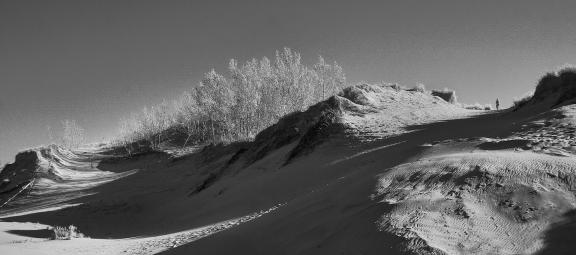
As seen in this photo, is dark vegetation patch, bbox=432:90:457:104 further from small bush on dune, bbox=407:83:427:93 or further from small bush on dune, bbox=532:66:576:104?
small bush on dune, bbox=532:66:576:104

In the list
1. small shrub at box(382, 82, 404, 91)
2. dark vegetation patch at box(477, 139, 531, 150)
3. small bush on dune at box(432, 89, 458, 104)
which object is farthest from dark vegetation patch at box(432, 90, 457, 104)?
dark vegetation patch at box(477, 139, 531, 150)

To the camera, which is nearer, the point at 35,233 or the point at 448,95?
the point at 35,233

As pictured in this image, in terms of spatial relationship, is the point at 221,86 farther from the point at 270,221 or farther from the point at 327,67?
the point at 270,221

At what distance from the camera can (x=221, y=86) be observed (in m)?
46.2

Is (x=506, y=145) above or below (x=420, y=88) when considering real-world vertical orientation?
below

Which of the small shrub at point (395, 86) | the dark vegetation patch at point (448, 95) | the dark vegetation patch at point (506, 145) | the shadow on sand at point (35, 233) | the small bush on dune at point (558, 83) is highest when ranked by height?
the small shrub at point (395, 86)

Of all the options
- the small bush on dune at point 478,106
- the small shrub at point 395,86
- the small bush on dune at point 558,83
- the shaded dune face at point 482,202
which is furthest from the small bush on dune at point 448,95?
the shaded dune face at point 482,202

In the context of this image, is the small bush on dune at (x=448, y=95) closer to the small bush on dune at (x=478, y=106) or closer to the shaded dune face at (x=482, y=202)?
the small bush on dune at (x=478, y=106)

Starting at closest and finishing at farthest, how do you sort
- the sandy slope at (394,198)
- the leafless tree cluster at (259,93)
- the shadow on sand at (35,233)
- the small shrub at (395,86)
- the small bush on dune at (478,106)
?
the sandy slope at (394,198), the shadow on sand at (35,233), the small shrub at (395,86), the small bush on dune at (478,106), the leafless tree cluster at (259,93)

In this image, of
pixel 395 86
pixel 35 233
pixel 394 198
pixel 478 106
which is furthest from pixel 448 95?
pixel 394 198

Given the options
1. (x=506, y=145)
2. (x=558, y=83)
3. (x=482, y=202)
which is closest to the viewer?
(x=482, y=202)

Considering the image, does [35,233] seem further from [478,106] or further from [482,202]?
[478,106]

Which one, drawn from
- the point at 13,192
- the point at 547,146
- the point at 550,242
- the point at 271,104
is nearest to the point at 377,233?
the point at 550,242

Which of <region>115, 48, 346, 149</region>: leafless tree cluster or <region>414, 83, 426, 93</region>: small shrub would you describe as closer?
<region>414, 83, 426, 93</region>: small shrub
